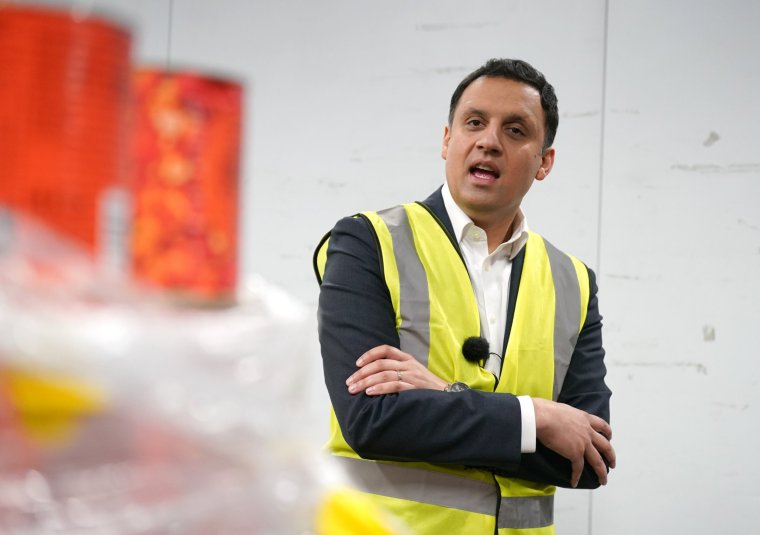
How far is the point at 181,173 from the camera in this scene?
19.1 inches

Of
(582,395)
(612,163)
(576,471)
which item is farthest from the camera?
(612,163)

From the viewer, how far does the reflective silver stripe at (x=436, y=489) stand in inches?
60.7

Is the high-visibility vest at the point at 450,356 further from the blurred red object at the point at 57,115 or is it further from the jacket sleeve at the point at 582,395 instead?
the blurred red object at the point at 57,115

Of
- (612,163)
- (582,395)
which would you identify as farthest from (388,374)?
(612,163)

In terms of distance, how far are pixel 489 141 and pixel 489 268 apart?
0.82 ft

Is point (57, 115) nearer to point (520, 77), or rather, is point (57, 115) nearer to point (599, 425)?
point (599, 425)

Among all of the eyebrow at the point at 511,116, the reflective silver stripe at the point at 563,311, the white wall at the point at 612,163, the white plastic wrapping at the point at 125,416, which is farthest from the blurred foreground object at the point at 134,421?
the white wall at the point at 612,163

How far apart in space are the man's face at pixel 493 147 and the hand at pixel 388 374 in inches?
15.8

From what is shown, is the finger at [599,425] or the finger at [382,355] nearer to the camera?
the finger at [382,355]

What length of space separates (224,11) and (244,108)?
267 centimetres

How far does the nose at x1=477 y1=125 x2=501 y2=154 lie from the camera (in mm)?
→ 1761

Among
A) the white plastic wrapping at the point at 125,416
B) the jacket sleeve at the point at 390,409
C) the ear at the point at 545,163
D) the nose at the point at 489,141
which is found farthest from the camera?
the ear at the point at 545,163

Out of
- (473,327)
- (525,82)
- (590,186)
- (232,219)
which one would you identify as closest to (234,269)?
(232,219)

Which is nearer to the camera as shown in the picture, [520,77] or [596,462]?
[596,462]
